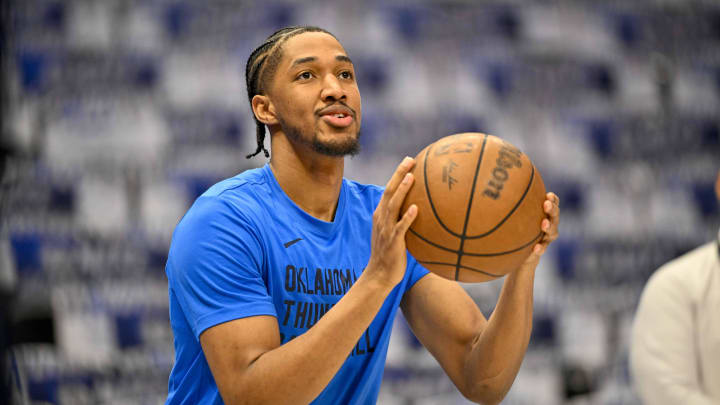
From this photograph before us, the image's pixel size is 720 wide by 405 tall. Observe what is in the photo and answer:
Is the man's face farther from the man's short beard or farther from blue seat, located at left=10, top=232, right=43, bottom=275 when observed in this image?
blue seat, located at left=10, top=232, right=43, bottom=275

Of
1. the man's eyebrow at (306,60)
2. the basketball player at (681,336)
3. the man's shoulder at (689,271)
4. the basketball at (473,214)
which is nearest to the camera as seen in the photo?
the basketball at (473,214)

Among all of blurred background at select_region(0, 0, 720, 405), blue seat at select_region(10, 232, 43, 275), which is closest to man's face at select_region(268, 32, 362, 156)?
blurred background at select_region(0, 0, 720, 405)

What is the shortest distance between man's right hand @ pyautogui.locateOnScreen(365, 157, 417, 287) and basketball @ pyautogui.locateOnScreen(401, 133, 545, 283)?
6 cm

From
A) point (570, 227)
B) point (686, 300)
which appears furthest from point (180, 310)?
point (570, 227)

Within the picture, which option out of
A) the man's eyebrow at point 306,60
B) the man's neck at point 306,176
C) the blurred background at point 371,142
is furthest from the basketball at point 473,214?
the blurred background at point 371,142

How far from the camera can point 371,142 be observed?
15.2ft

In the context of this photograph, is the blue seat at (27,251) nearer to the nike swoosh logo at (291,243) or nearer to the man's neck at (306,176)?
the man's neck at (306,176)

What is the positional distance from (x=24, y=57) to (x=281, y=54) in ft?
9.46

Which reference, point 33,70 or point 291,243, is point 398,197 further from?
point 33,70

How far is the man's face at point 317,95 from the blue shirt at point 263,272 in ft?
0.67

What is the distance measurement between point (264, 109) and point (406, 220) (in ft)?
2.50

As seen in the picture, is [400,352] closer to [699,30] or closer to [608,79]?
[608,79]

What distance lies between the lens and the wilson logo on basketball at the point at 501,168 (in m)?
1.82

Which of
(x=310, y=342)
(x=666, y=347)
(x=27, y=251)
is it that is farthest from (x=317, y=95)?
(x=27, y=251)
